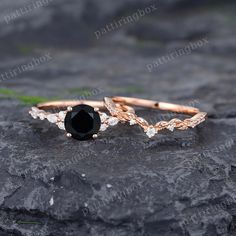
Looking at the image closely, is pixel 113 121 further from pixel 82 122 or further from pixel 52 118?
pixel 52 118

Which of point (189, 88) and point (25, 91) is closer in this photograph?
point (25, 91)

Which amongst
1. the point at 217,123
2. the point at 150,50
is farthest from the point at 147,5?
the point at 217,123

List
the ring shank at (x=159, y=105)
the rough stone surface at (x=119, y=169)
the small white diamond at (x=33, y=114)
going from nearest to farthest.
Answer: the rough stone surface at (x=119, y=169)
the small white diamond at (x=33, y=114)
the ring shank at (x=159, y=105)

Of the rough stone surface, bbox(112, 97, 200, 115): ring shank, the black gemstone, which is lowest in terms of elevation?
bbox(112, 97, 200, 115): ring shank

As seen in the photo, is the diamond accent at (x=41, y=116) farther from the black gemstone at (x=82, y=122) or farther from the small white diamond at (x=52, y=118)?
the black gemstone at (x=82, y=122)

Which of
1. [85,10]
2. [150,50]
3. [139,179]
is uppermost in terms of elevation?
[139,179]

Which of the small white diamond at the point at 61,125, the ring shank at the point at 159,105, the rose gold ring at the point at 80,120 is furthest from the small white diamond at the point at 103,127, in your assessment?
the ring shank at the point at 159,105

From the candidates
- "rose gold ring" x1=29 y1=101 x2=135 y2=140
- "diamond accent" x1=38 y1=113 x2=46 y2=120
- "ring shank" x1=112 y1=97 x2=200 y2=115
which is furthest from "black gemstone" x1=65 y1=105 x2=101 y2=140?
"ring shank" x1=112 y1=97 x2=200 y2=115

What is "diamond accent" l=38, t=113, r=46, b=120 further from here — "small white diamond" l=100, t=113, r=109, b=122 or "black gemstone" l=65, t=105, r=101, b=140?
"small white diamond" l=100, t=113, r=109, b=122

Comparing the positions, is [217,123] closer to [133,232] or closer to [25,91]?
[133,232]
